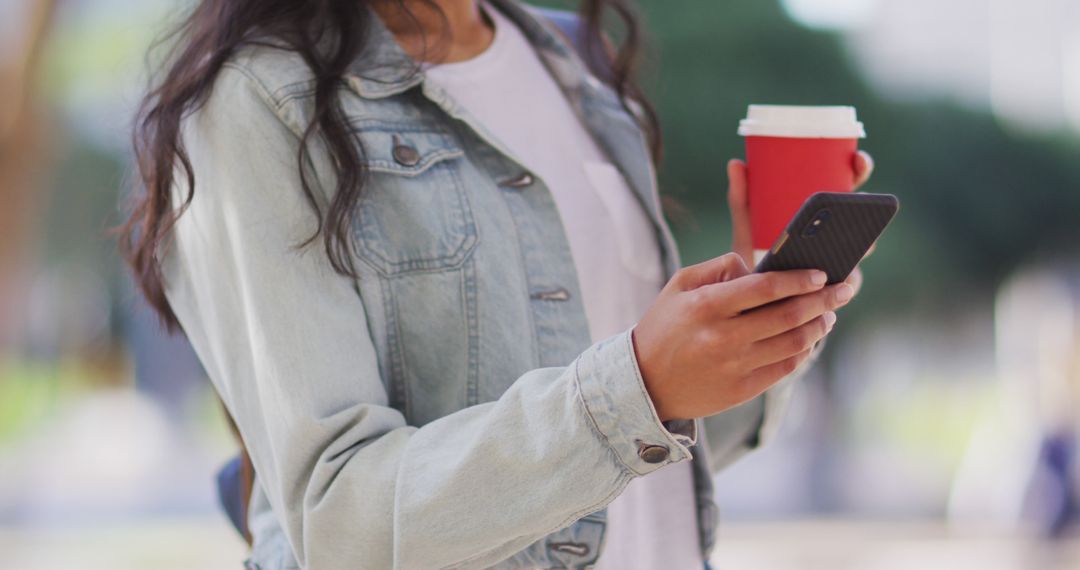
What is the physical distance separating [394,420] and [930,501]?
661 cm

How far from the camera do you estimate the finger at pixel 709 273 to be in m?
0.93

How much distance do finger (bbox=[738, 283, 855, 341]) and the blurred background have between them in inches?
146

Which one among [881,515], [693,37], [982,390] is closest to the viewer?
[693,37]

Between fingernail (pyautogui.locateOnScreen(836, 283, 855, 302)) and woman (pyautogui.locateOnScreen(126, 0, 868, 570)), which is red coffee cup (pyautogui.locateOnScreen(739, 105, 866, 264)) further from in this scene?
fingernail (pyautogui.locateOnScreen(836, 283, 855, 302))

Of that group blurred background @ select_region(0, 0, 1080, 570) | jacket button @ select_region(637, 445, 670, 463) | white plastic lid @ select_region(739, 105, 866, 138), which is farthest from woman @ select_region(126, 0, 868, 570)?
blurred background @ select_region(0, 0, 1080, 570)

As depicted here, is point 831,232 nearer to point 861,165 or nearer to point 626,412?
point 626,412

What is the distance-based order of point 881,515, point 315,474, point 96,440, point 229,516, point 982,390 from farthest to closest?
1. point 982,390
2. point 96,440
3. point 881,515
4. point 229,516
5. point 315,474

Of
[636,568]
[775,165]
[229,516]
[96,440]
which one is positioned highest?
[775,165]

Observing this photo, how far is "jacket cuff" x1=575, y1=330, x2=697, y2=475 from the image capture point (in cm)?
94

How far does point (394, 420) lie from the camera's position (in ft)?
3.62

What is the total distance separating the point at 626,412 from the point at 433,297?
315mm

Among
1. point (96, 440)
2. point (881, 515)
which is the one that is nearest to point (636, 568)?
point (881, 515)

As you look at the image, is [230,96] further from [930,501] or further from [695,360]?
[930,501]

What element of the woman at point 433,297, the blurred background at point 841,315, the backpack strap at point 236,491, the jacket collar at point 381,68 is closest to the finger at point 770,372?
the woman at point 433,297
